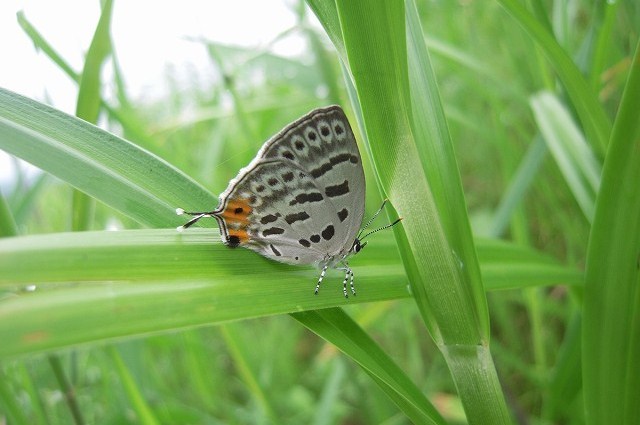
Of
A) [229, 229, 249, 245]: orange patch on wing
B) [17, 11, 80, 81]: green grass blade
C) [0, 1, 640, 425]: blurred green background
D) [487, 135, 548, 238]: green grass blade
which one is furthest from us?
[487, 135, 548, 238]: green grass blade

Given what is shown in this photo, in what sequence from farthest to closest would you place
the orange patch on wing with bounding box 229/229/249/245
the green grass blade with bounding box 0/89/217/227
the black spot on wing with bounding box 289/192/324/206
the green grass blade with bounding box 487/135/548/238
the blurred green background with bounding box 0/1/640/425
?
the green grass blade with bounding box 487/135/548/238 → the black spot on wing with bounding box 289/192/324/206 → the orange patch on wing with bounding box 229/229/249/245 → the green grass blade with bounding box 0/89/217/227 → the blurred green background with bounding box 0/1/640/425

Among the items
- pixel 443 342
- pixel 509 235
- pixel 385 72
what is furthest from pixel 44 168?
pixel 509 235

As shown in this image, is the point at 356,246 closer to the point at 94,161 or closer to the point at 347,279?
the point at 347,279

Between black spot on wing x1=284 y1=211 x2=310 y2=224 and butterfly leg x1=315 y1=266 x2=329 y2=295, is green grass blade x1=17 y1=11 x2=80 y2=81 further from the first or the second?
butterfly leg x1=315 y1=266 x2=329 y2=295

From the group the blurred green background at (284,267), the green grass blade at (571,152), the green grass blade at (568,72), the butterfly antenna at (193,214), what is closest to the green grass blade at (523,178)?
the blurred green background at (284,267)

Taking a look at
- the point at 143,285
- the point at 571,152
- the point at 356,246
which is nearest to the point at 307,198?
the point at 356,246

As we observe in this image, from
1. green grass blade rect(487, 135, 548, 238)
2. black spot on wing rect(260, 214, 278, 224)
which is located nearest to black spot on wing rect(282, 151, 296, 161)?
black spot on wing rect(260, 214, 278, 224)
